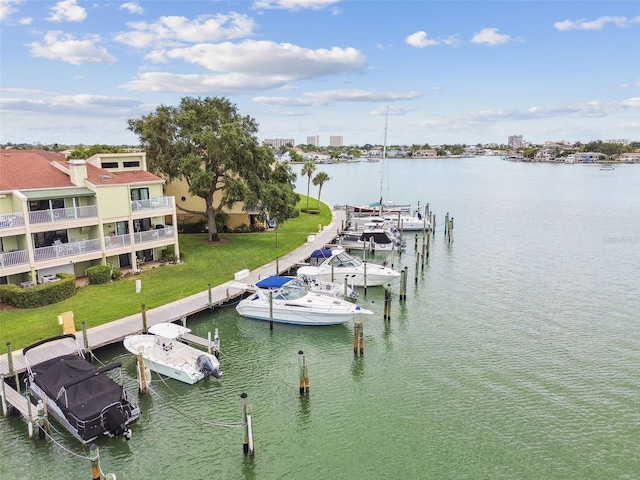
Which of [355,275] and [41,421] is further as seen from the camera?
[355,275]

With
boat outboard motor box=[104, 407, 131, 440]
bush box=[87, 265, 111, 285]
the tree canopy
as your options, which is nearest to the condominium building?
bush box=[87, 265, 111, 285]

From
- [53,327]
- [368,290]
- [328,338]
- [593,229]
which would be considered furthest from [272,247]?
[593,229]

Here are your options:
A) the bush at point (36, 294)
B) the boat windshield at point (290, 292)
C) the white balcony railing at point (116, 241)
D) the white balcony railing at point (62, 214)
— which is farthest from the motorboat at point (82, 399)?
the white balcony railing at point (116, 241)

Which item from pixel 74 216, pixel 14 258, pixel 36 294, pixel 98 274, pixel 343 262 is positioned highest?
pixel 74 216

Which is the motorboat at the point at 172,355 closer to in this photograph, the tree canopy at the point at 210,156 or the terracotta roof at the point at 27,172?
the terracotta roof at the point at 27,172

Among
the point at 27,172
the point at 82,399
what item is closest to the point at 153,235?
the point at 27,172

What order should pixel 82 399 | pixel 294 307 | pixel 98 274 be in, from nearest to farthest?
pixel 82 399, pixel 294 307, pixel 98 274

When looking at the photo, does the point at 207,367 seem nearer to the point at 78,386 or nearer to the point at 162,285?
the point at 78,386

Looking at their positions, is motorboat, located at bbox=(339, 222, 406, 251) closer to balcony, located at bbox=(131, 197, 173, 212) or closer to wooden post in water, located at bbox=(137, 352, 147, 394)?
balcony, located at bbox=(131, 197, 173, 212)
